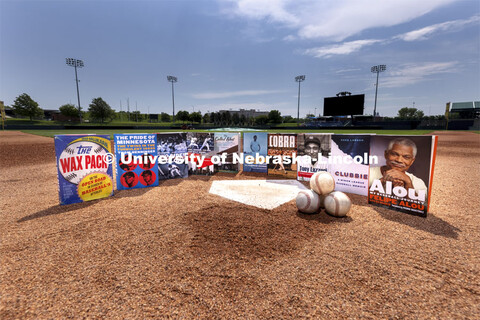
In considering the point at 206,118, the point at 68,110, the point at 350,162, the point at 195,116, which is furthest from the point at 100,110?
the point at 350,162

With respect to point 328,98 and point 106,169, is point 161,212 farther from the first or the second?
point 328,98

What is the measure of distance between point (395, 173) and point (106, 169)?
905 centimetres

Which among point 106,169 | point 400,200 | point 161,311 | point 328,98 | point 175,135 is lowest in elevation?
point 161,311

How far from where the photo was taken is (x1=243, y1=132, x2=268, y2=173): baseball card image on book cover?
1070 cm

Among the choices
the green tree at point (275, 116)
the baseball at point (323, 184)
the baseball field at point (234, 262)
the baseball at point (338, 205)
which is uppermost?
the green tree at point (275, 116)

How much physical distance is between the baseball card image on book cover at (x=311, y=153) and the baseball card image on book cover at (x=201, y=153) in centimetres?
420

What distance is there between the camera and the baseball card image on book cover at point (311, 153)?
8.66 meters

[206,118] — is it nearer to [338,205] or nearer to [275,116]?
[275,116]

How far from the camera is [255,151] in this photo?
10.9 m

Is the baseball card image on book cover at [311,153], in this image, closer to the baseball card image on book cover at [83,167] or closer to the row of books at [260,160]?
the row of books at [260,160]

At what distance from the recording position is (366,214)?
596 centimetres

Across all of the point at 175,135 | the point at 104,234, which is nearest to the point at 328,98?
the point at 175,135

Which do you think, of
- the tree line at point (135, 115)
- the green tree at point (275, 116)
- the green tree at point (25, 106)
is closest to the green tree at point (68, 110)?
the tree line at point (135, 115)

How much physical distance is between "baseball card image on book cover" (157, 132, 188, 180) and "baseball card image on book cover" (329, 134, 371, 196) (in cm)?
639
